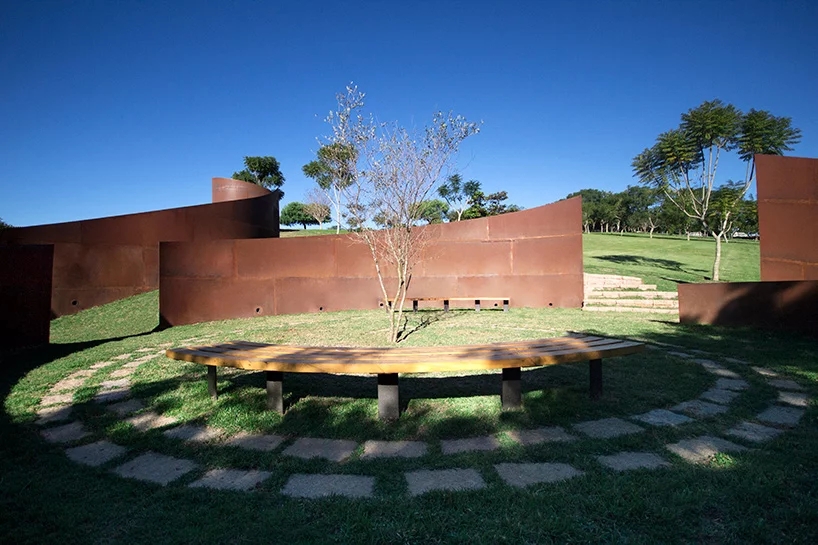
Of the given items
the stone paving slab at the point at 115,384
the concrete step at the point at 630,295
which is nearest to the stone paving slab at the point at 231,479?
the stone paving slab at the point at 115,384

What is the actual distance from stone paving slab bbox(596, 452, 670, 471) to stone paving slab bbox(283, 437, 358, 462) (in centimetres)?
142

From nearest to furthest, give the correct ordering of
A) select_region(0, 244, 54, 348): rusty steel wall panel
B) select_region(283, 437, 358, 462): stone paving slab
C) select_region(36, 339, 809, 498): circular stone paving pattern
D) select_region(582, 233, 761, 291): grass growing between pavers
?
select_region(36, 339, 809, 498): circular stone paving pattern
select_region(283, 437, 358, 462): stone paving slab
select_region(0, 244, 54, 348): rusty steel wall panel
select_region(582, 233, 761, 291): grass growing between pavers

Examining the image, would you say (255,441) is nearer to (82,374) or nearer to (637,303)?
(82,374)

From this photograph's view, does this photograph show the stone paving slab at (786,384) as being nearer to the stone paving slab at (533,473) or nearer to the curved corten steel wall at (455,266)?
the stone paving slab at (533,473)

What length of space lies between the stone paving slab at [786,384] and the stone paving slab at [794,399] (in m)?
0.15

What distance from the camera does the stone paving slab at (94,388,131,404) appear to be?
3506mm

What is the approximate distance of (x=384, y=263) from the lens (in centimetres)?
977

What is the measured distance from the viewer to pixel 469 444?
2516 millimetres

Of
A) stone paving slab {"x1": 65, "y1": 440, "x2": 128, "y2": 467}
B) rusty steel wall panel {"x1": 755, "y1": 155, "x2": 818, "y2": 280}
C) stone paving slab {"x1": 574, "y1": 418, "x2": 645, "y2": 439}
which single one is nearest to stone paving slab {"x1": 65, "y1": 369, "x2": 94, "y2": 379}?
stone paving slab {"x1": 65, "y1": 440, "x2": 128, "y2": 467}

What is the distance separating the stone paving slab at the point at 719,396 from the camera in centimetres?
324

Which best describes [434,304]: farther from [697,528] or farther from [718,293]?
[697,528]

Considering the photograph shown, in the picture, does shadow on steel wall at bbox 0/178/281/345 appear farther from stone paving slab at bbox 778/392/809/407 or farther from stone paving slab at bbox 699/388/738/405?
stone paving slab at bbox 778/392/809/407

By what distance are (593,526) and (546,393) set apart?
177 centimetres

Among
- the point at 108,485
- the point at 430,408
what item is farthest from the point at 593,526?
the point at 108,485
